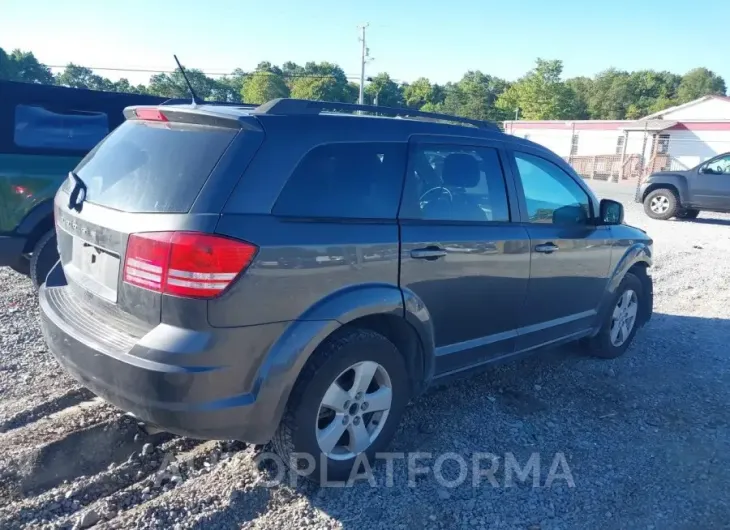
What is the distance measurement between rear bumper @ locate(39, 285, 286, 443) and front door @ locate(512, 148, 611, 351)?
2.05 meters

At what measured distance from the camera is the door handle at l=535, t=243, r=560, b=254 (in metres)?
3.84

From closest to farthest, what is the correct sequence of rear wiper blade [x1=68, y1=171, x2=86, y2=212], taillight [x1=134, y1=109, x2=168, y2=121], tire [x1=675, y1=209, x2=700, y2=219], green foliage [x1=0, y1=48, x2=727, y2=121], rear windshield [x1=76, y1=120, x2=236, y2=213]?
1. rear windshield [x1=76, y1=120, x2=236, y2=213]
2. taillight [x1=134, y1=109, x2=168, y2=121]
3. rear wiper blade [x1=68, y1=171, x2=86, y2=212]
4. tire [x1=675, y1=209, x2=700, y2=219]
5. green foliage [x1=0, y1=48, x2=727, y2=121]

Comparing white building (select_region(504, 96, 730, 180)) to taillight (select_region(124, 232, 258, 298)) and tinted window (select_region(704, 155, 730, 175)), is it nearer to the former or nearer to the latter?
tinted window (select_region(704, 155, 730, 175))

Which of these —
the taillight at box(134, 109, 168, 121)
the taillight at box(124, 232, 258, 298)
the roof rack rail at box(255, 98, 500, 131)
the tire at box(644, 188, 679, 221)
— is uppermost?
the roof rack rail at box(255, 98, 500, 131)

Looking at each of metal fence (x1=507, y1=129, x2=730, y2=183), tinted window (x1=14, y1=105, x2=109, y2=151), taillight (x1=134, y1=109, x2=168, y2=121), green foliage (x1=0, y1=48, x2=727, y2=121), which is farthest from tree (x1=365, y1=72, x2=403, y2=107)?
taillight (x1=134, y1=109, x2=168, y2=121)

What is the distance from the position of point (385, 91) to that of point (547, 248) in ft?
338

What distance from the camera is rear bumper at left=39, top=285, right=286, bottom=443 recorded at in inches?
93.7

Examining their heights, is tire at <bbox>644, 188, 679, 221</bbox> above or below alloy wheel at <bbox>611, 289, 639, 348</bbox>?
below

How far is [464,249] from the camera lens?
3328 millimetres

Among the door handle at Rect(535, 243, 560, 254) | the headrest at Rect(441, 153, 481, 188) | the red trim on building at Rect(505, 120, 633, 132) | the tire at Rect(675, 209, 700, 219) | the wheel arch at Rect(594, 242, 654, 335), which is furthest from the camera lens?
the red trim on building at Rect(505, 120, 633, 132)

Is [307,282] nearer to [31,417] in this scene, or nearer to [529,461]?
[529,461]

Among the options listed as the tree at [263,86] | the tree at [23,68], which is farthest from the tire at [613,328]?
the tree at [23,68]

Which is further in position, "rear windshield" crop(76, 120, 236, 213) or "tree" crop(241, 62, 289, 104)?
"tree" crop(241, 62, 289, 104)

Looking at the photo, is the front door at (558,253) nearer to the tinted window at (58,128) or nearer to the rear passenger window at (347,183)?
the rear passenger window at (347,183)
